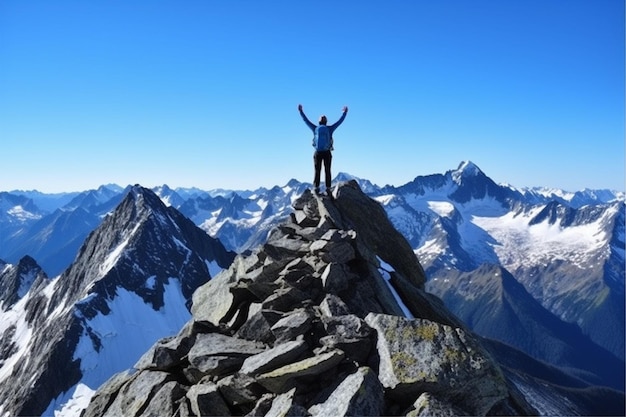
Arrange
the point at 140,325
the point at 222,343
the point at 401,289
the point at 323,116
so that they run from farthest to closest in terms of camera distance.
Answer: the point at 140,325 < the point at 323,116 < the point at 401,289 < the point at 222,343

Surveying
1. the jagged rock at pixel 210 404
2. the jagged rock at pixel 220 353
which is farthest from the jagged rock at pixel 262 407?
the jagged rock at pixel 220 353

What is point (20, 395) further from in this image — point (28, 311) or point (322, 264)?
point (322, 264)

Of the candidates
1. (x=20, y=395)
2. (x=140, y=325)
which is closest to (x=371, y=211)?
(x=20, y=395)

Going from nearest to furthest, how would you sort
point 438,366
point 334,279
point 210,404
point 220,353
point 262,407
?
point 438,366, point 262,407, point 210,404, point 220,353, point 334,279

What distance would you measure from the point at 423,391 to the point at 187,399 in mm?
6532

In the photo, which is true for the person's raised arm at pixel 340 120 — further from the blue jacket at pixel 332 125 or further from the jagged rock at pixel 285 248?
the jagged rock at pixel 285 248

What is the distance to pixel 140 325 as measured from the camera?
176750 millimetres

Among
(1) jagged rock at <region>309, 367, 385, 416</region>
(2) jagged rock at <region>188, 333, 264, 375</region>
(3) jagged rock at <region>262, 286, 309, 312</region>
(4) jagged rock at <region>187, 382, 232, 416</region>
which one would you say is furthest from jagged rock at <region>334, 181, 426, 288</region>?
(1) jagged rock at <region>309, 367, 385, 416</region>

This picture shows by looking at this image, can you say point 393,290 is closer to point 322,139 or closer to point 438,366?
point 322,139

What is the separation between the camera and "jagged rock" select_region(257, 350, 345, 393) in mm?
12094

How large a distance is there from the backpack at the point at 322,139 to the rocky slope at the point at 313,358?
24.3 feet

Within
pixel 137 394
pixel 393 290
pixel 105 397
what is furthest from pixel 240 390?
pixel 393 290

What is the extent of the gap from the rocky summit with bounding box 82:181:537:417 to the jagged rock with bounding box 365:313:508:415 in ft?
0.09

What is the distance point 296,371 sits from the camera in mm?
12055
